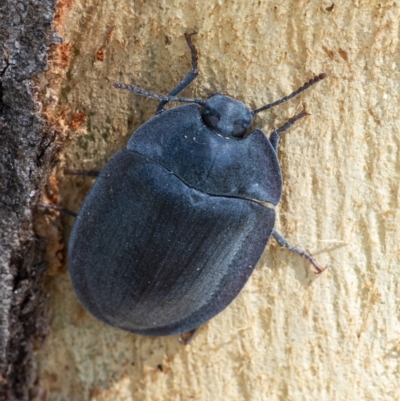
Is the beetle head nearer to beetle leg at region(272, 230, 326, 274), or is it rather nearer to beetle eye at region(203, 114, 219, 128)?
beetle eye at region(203, 114, 219, 128)

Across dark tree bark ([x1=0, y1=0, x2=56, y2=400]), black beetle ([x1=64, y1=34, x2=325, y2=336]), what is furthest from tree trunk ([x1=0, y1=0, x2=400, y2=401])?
black beetle ([x1=64, y1=34, x2=325, y2=336])

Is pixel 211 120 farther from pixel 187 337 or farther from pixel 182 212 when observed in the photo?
pixel 187 337

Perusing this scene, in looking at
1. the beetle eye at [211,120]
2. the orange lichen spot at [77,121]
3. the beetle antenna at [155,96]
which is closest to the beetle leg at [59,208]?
the orange lichen spot at [77,121]

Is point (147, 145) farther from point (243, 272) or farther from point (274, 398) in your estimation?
point (274, 398)

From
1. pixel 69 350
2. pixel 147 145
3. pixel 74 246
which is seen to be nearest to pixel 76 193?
pixel 74 246

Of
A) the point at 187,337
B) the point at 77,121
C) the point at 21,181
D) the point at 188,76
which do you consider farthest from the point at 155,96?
the point at 187,337

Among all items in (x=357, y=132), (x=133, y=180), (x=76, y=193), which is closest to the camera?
(x=357, y=132)
